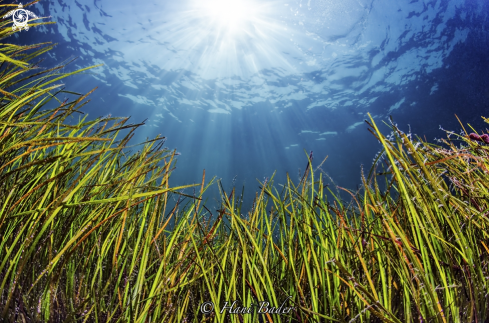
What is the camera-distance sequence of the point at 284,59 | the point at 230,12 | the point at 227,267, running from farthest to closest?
1. the point at 284,59
2. the point at 230,12
3. the point at 227,267

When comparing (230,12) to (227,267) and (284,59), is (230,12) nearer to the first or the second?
(284,59)

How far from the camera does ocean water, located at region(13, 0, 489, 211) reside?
19.1 m

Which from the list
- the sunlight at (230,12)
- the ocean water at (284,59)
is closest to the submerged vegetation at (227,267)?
the ocean water at (284,59)

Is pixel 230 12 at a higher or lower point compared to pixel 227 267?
higher

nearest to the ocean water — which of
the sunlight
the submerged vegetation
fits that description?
the sunlight

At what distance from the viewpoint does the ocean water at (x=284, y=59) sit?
19094mm

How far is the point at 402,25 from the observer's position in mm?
19875

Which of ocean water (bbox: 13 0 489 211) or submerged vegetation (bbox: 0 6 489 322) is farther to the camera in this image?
ocean water (bbox: 13 0 489 211)

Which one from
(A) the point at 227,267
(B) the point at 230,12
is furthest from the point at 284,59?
(A) the point at 227,267

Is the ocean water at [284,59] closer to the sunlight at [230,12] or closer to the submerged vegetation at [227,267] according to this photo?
the sunlight at [230,12]

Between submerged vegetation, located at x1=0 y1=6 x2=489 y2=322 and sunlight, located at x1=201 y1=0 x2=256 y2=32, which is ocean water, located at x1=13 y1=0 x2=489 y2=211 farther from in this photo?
submerged vegetation, located at x1=0 y1=6 x2=489 y2=322

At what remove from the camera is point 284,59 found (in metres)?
22.2

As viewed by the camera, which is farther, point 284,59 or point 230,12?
point 284,59

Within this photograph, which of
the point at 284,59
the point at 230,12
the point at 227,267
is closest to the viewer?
the point at 227,267
